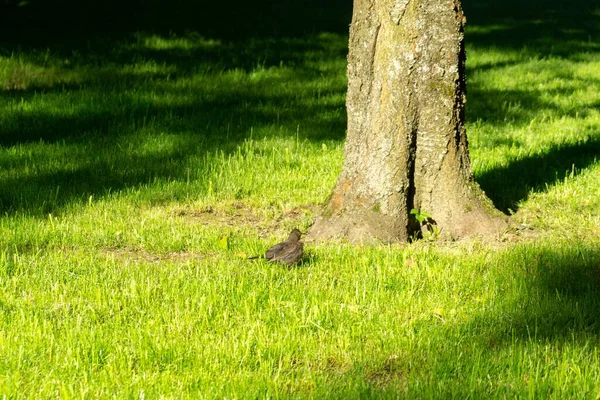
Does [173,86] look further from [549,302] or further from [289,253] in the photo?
[549,302]

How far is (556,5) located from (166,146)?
49.6 ft

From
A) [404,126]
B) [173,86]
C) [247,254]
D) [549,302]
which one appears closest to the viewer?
[549,302]

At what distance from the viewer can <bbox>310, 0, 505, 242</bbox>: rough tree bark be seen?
5586 millimetres

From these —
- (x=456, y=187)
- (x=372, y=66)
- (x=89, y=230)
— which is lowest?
(x=89, y=230)

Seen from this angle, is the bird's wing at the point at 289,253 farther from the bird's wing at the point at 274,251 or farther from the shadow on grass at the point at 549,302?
the shadow on grass at the point at 549,302

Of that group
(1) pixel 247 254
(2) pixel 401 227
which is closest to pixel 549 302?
(2) pixel 401 227

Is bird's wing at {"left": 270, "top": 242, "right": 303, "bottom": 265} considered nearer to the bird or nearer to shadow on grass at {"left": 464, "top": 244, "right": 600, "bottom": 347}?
the bird

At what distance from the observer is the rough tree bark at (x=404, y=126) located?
5586 millimetres

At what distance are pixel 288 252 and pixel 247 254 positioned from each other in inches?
15.2

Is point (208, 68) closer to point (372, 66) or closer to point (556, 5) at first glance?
point (372, 66)

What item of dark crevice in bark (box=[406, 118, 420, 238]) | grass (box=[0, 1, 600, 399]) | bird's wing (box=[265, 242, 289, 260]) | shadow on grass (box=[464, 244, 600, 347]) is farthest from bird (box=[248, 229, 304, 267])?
shadow on grass (box=[464, 244, 600, 347])

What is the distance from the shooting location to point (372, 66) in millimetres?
5645

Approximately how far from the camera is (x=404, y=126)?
5625 millimetres

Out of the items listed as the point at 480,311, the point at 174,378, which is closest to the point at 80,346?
the point at 174,378
